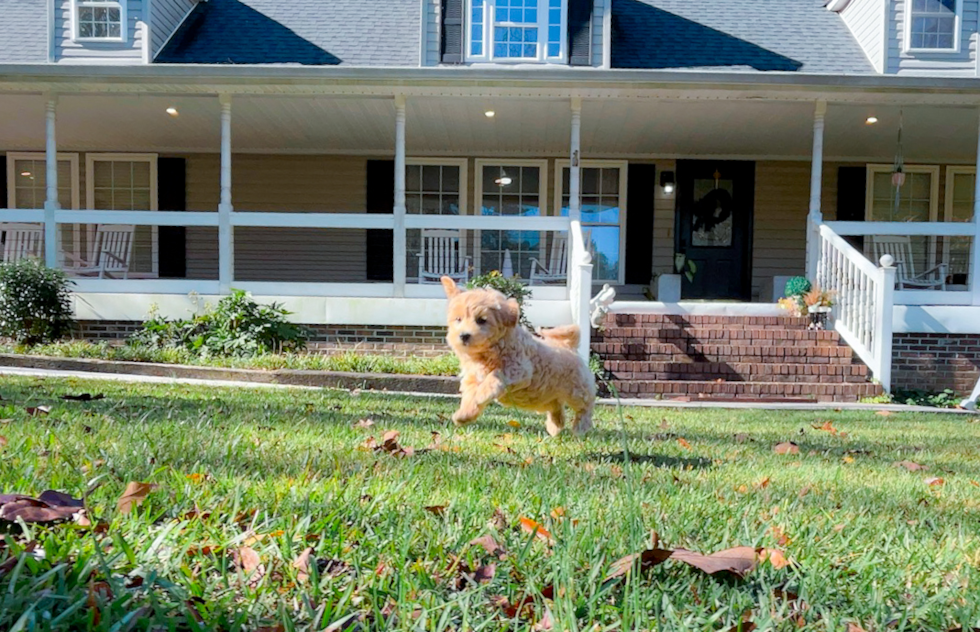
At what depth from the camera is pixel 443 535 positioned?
1.78 meters

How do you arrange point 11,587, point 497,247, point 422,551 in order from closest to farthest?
1. point 11,587
2. point 422,551
3. point 497,247

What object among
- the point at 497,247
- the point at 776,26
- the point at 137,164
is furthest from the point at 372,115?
the point at 776,26

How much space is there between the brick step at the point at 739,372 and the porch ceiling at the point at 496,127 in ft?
11.9

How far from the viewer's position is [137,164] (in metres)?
13.9

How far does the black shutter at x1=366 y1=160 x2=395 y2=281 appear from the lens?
13609 mm

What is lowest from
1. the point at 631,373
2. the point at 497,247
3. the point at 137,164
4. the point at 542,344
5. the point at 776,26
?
the point at 631,373

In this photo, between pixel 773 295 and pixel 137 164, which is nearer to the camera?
pixel 773 295

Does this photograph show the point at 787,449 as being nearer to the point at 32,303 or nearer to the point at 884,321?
the point at 884,321

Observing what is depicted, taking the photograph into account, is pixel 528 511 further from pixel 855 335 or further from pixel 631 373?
pixel 855 335

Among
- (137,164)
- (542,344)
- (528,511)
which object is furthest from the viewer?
(137,164)

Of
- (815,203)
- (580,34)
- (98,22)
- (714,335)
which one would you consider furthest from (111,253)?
(815,203)

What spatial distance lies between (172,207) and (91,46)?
2970mm

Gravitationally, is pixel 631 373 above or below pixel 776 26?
below

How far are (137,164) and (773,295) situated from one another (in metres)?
11.6
